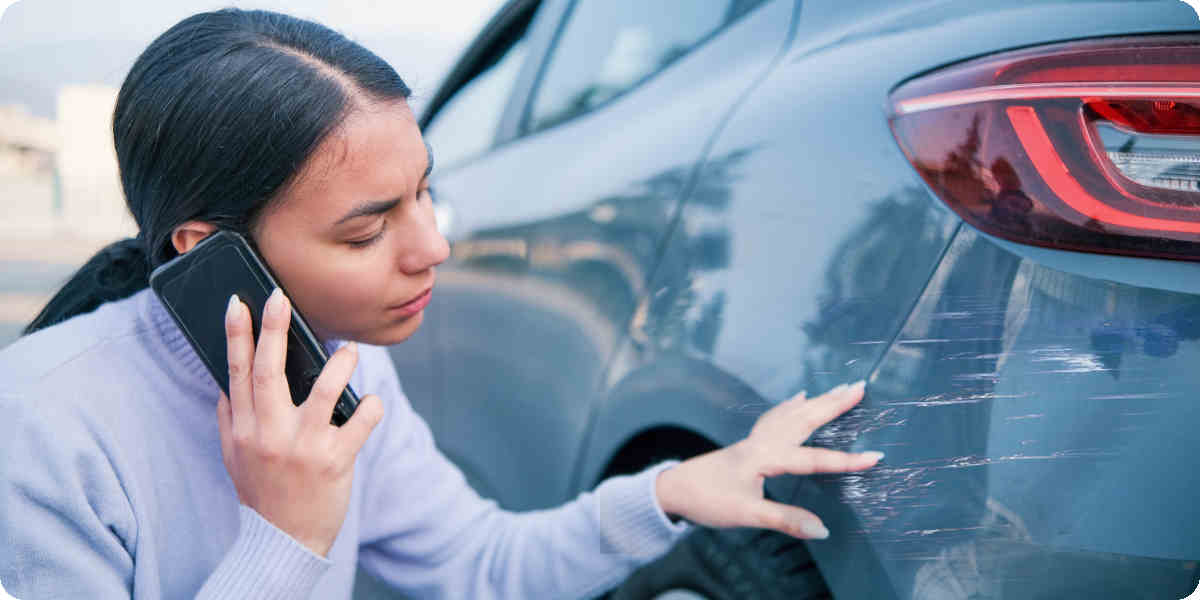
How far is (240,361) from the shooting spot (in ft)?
3.48

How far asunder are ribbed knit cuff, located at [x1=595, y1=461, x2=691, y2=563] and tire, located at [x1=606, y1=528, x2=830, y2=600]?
4 cm

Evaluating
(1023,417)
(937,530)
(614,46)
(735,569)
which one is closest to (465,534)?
(735,569)

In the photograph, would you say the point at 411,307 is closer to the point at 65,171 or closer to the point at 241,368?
the point at 241,368

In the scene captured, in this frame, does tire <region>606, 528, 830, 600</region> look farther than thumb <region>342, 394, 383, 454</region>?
Yes

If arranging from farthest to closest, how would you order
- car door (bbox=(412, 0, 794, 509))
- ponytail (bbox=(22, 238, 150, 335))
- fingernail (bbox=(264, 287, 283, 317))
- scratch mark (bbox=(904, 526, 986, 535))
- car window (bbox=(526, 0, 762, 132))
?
car window (bbox=(526, 0, 762, 132)) < car door (bbox=(412, 0, 794, 509)) < ponytail (bbox=(22, 238, 150, 335)) < fingernail (bbox=(264, 287, 283, 317)) < scratch mark (bbox=(904, 526, 986, 535))

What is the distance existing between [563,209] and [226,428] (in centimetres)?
91

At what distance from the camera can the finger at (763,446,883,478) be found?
1065 millimetres

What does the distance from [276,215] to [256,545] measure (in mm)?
377

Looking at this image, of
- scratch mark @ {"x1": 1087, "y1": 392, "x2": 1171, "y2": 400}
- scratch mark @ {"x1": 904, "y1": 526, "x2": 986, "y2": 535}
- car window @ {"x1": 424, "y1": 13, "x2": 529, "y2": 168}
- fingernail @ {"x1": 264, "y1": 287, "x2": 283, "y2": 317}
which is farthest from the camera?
car window @ {"x1": 424, "y1": 13, "x2": 529, "y2": 168}

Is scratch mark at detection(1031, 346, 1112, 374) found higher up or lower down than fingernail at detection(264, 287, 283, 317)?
higher up

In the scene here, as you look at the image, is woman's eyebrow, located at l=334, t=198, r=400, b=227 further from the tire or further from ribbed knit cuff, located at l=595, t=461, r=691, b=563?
the tire

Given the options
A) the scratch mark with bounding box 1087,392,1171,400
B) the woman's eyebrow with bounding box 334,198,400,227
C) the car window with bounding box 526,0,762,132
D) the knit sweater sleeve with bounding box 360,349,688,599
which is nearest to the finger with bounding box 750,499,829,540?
the knit sweater sleeve with bounding box 360,349,688,599

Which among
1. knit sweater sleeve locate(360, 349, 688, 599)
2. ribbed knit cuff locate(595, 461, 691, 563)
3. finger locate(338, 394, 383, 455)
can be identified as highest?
finger locate(338, 394, 383, 455)

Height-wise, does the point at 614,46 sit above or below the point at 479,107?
above
